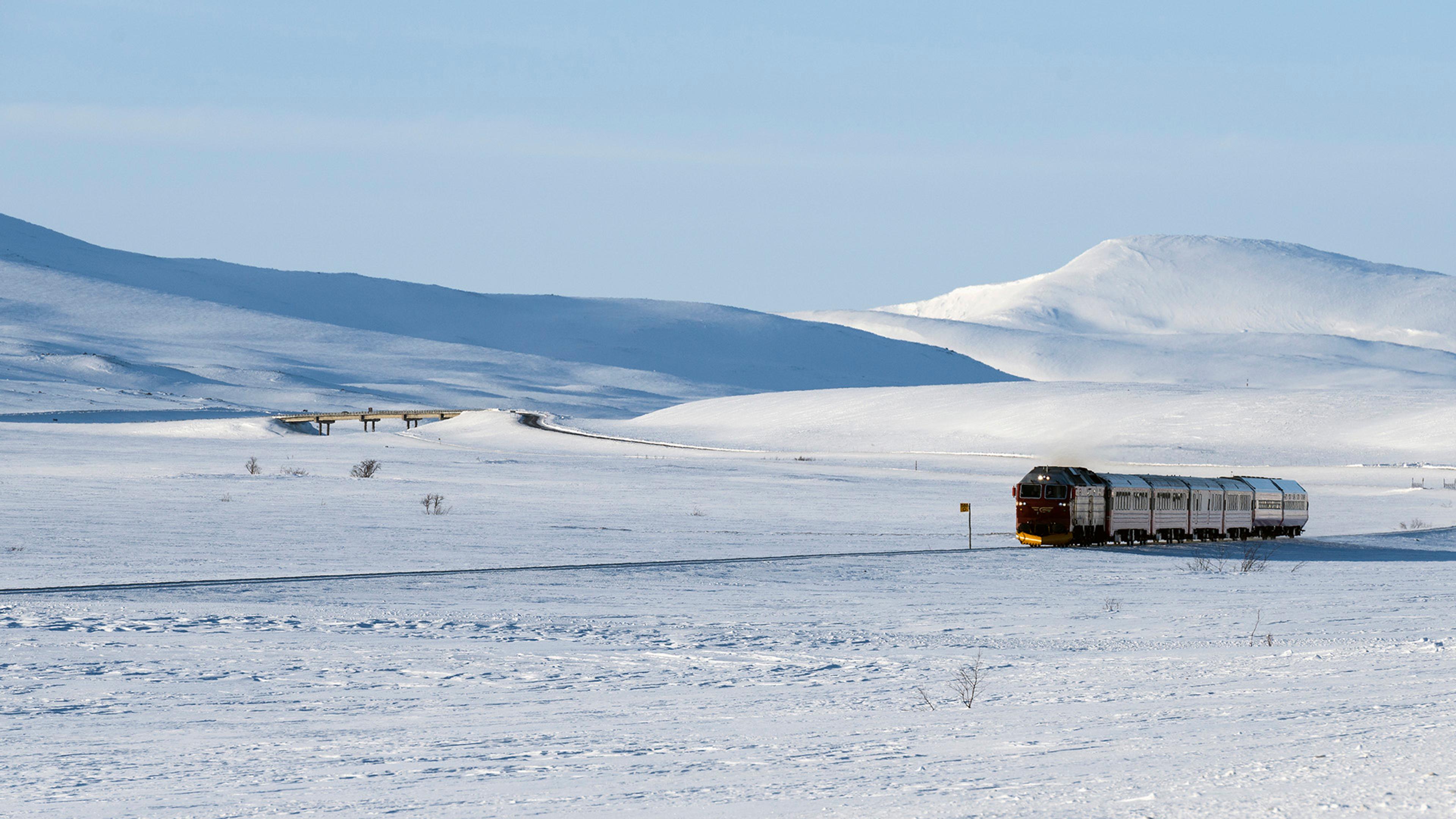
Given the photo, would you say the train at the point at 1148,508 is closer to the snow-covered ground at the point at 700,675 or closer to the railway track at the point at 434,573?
the snow-covered ground at the point at 700,675

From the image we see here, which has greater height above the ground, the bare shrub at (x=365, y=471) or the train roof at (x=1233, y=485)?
the train roof at (x=1233, y=485)

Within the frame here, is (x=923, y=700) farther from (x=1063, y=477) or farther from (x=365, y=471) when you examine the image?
(x=365, y=471)

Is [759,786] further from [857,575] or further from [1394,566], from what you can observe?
[1394,566]

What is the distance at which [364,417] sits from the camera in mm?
130625

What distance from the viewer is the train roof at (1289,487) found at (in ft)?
148

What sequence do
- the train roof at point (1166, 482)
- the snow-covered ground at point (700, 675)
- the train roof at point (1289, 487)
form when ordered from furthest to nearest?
1. the train roof at point (1289, 487)
2. the train roof at point (1166, 482)
3. the snow-covered ground at point (700, 675)

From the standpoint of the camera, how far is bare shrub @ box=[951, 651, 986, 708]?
13875mm

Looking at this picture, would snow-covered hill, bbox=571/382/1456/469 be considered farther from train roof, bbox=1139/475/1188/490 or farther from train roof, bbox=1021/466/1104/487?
train roof, bbox=1021/466/1104/487

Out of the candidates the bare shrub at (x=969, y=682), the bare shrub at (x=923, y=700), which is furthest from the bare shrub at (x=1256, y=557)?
the bare shrub at (x=923, y=700)

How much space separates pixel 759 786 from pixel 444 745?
9.13 feet

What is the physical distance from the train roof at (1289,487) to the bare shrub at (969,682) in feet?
102

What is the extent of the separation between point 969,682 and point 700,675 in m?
2.78

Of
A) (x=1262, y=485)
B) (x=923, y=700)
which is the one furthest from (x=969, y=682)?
(x=1262, y=485)

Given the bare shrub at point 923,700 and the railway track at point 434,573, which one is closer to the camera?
the bare shrub at point 923,700
